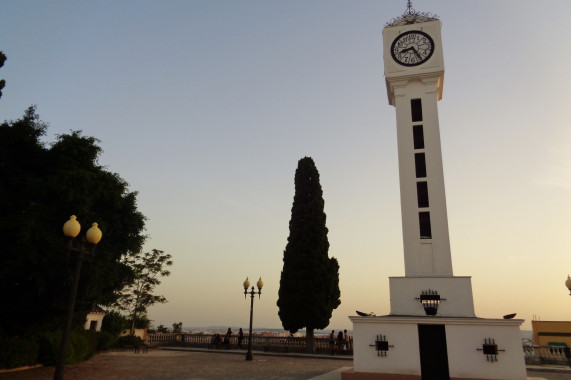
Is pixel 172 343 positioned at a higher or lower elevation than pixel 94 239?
lower

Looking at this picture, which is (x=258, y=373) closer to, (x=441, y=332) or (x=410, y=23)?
(x=441, y=332)

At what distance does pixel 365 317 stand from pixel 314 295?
40.9 ft

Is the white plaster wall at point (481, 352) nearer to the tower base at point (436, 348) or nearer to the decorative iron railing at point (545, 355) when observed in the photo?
the tower base at point (436, 348)

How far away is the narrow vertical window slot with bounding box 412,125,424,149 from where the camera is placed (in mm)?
24031

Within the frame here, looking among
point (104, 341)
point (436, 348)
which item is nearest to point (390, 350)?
point (436, 348)

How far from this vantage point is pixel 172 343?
3891cm

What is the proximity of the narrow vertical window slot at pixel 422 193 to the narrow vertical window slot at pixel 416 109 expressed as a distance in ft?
14.4

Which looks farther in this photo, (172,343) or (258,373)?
(172,343)

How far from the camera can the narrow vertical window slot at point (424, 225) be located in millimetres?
22173

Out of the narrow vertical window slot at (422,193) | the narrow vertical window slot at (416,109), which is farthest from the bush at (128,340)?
the narrow vertical window slot at (416,109)

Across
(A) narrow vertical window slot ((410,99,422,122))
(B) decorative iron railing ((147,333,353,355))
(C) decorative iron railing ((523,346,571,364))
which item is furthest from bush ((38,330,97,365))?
(C) decorative iron railing ((523,346,571,364))

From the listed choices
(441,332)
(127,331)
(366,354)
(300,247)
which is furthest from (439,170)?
(127,331)

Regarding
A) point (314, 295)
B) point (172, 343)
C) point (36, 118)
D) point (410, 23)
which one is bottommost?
point (172, 343)

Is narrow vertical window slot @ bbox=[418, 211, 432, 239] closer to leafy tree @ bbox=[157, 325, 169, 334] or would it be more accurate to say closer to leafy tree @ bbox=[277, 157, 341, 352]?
leafy tree @ bbox=[277, 157, 341, 352]
